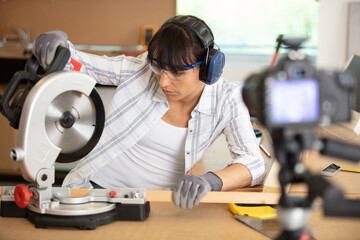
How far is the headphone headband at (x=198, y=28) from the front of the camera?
1759 mm

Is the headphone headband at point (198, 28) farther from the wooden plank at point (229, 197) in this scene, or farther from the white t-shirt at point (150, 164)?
the wooden plank at point (229, 197)

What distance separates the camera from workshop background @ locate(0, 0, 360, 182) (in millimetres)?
4559

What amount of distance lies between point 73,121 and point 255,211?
0.63 meters

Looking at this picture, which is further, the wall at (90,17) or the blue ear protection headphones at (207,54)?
the wall at (90,17)

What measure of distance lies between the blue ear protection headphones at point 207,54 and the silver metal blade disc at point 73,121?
49 centimetres

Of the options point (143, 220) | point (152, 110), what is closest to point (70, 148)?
point (143, 220)

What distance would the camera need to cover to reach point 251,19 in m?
4.94

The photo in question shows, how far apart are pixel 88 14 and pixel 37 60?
3.76 metres

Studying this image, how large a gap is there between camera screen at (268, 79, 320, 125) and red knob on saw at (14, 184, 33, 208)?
2.86 ft

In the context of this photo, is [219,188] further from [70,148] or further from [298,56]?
[298,56]

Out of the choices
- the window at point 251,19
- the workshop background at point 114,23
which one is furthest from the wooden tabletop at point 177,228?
the window at point 251,19

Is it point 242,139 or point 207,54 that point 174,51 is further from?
point 242,139

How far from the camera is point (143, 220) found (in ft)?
4.75

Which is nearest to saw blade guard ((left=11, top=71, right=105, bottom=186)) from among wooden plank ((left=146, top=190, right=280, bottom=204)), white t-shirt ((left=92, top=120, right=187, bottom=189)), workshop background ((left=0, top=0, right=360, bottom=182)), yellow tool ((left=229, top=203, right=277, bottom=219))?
wooden plank ((left=146, top=190, right=280, bottom=204))
